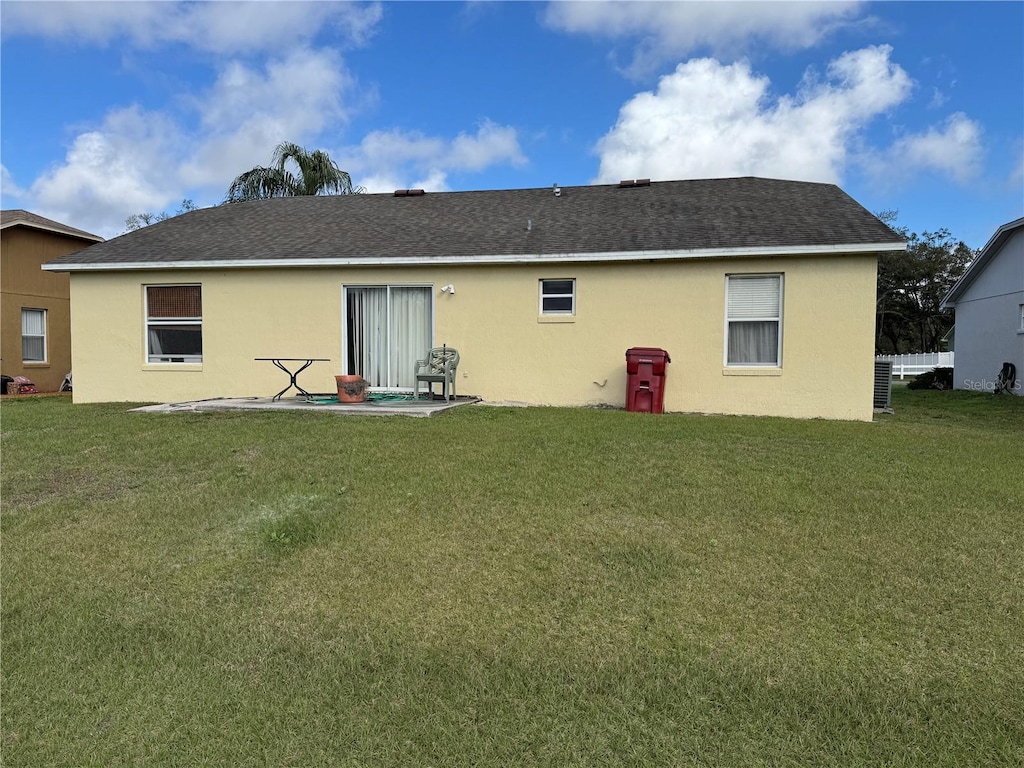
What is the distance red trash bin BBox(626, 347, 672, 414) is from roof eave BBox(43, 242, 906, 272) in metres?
1.61

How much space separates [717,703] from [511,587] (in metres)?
1.34

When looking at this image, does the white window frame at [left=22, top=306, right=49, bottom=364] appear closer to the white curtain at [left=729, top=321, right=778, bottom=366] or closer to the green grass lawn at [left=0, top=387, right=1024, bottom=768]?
the green grass lawn at [left=0, top=387, right=1024, bottom=768]

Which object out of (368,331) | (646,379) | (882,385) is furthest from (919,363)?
(368,331)

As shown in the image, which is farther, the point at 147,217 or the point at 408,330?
the point at 147,217

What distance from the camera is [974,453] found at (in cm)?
696

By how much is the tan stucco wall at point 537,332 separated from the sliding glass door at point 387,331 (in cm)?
22

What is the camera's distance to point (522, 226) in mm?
12000

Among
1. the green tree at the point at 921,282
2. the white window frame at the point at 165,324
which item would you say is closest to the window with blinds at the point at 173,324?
the white window frame at the point at 165,324

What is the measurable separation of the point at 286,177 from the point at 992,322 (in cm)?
2428

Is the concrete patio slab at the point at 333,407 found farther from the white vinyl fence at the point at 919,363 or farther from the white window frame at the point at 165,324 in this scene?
the white vinyl fence at the point at 919,363

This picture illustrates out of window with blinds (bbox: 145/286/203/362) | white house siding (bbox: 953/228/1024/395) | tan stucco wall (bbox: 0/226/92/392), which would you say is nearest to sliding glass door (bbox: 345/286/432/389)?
window with blinds (bbox: 145/286/203/362)

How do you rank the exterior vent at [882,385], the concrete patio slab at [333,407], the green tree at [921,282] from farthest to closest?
1. the green tree at [921,282]
2. the exterior vent at [882,385]
3. the concrete patio slab at [333,407]

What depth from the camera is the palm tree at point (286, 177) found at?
22844 millimetres

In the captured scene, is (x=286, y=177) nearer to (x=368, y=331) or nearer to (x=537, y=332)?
(x=368, y=331)
